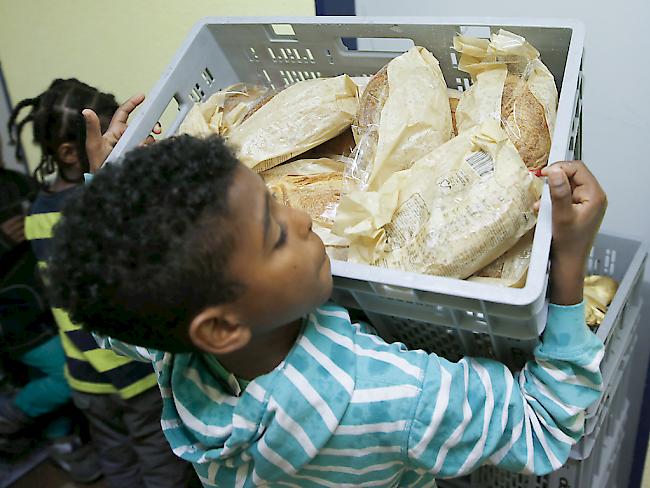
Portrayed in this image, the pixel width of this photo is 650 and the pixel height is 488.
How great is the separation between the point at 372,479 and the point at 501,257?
0.91ft

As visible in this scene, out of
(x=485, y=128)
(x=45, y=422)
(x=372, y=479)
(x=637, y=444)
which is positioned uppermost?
(x=485, y=128)

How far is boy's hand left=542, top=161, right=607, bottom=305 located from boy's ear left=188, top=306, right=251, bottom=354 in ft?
1.00

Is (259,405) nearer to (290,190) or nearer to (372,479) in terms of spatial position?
(372,479)

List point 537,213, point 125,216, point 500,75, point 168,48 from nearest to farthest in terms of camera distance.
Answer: point 125,216 → point 537,213 → point 500,75 → point 168,48

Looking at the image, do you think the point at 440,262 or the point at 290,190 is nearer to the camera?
the point at 440,262

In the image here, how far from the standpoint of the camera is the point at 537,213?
0.64m

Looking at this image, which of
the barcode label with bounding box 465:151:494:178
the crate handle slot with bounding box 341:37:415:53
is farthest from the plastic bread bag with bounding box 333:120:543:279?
the crate handle slot with bounding box 341:37:415:53

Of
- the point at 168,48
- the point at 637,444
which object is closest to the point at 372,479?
the point at 637,444

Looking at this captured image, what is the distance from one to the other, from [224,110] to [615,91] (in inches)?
25.2

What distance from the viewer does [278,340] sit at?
649mm

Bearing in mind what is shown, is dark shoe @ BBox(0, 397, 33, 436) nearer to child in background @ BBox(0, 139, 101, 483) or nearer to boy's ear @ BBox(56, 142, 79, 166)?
child in background @ BBox(0, 139, 101, 483)

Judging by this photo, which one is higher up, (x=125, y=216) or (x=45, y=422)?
(x=125, y=216)

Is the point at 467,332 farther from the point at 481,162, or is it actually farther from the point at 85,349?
the point at 85,349

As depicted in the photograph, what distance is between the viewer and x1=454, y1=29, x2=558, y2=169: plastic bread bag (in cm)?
74
